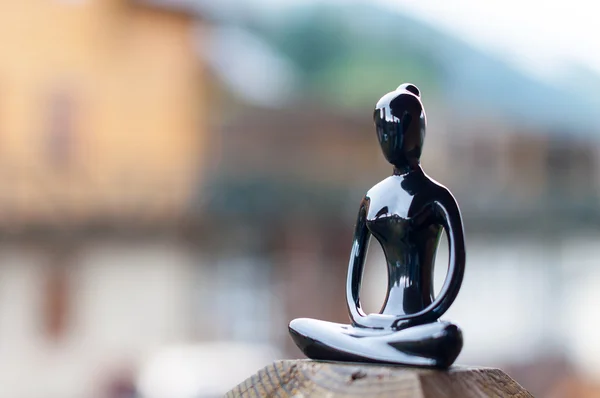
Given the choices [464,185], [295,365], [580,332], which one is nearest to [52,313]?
[464,185]

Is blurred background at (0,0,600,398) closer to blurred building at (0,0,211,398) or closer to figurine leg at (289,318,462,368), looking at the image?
blurred building at (0,0,211,398)

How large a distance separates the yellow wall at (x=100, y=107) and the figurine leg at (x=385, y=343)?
7.19 m

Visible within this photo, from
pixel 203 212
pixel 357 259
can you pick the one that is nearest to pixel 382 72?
pixel 203 212

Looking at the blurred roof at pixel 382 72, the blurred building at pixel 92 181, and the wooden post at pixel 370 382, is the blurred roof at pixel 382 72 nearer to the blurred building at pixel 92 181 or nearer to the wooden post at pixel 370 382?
the blurred building at pixel 92 181

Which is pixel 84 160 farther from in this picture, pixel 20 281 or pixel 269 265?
pixel 269 265

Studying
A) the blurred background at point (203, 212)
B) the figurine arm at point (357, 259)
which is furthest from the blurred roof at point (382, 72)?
the figurine arm at point (357, 259)

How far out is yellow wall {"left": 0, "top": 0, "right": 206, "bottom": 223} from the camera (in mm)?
7969

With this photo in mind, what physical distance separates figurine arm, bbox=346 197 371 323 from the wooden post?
4.6 inches

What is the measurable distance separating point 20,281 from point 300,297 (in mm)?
2501

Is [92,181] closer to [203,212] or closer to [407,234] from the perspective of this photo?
[203,212]

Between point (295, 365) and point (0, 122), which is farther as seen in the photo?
point (0, 122)

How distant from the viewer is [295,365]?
0.82 metres

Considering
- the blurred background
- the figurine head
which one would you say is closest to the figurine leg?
the figurine head

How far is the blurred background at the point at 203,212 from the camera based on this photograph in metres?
7.79
